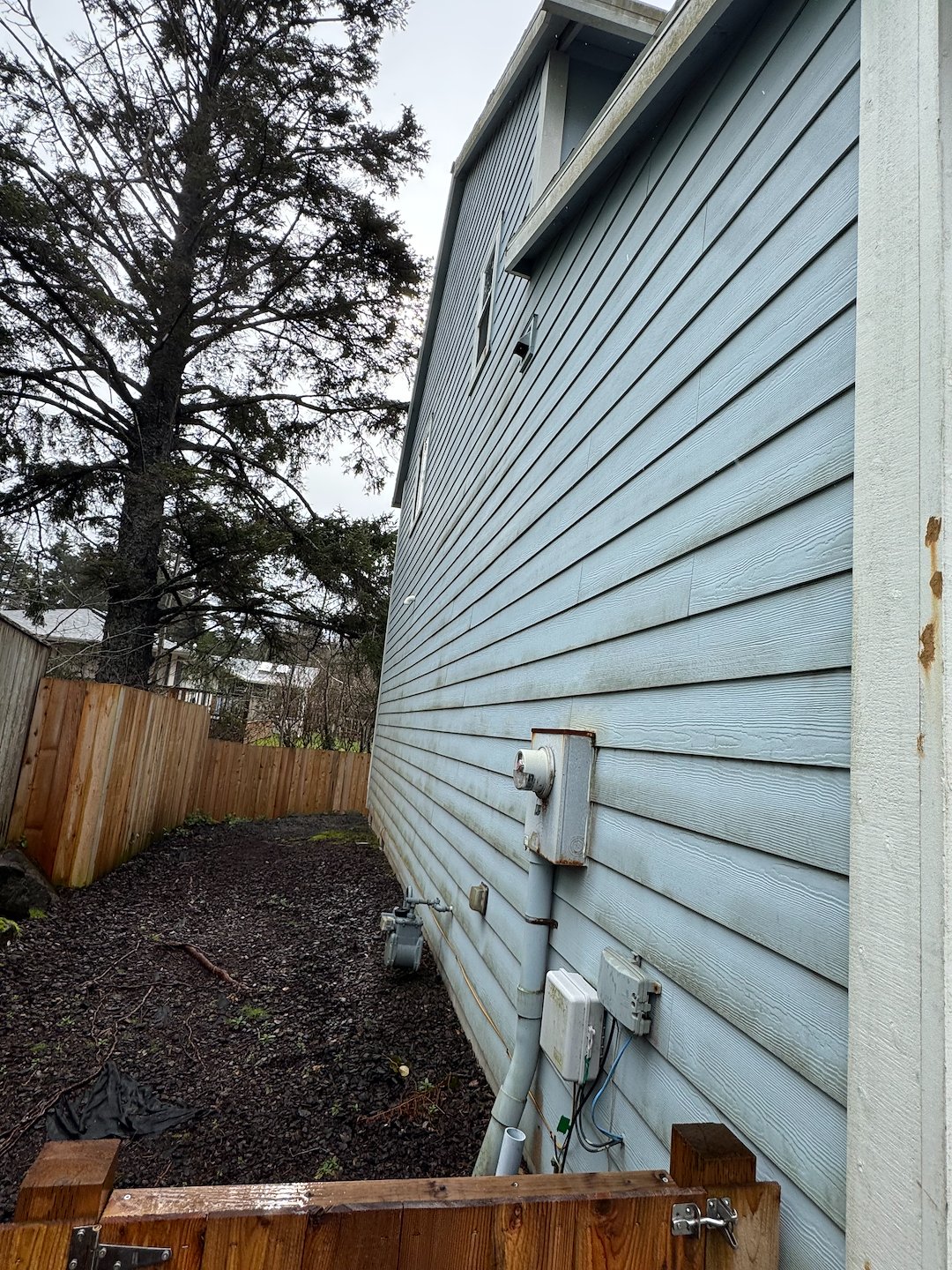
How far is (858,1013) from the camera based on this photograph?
1035 mm

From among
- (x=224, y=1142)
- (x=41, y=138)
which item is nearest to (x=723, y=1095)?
(x=224, y=1142)

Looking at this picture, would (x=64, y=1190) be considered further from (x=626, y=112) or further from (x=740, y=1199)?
(x=626, y=112)

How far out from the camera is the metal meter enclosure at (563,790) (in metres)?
2.31

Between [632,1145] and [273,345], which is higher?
[273,345]

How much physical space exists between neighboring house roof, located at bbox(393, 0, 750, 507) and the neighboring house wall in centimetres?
8

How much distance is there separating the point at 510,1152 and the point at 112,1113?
5.92ft

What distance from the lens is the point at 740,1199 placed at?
1.12m

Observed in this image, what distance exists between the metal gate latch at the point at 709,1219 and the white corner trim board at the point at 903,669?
183 millimetres

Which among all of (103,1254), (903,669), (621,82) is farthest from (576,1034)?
(621,82)

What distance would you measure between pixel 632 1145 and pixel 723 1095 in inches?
19.6

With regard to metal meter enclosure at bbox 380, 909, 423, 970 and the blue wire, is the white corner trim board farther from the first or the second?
metal meter enclosure at bbox 380, 909, 423, 970

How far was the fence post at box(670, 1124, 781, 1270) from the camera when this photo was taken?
43.8 inches

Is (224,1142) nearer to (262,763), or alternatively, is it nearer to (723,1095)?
(723,1095)

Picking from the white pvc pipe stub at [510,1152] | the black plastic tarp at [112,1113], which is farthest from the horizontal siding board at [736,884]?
the black plastic tarp at [112,1113]
